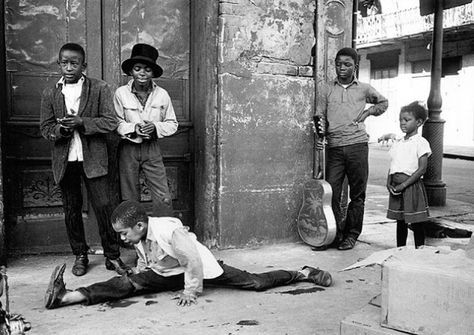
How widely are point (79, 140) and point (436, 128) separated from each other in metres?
5.18

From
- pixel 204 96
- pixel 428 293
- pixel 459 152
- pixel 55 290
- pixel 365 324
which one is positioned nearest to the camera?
pixel 428 293

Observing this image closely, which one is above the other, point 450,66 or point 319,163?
point 450,66

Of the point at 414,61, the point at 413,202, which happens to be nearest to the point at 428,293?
the point at 413,202

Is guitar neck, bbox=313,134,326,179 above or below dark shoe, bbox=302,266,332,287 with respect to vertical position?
above

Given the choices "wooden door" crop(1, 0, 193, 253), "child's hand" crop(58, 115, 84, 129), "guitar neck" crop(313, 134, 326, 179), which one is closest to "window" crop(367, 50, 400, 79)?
"guitar neck" crop(313, 134, 326, 179)

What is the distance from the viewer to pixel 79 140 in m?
4.26

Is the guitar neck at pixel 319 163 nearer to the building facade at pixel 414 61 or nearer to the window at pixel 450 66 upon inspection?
the building facade at pixel 414 61

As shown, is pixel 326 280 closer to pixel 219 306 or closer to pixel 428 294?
pixel 219 306

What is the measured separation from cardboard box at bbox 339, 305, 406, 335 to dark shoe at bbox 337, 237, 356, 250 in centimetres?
→ 287

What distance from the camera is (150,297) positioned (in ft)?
12.5

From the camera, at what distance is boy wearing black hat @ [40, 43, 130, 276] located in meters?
4.20

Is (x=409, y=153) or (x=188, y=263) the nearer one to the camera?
(x=188, y=263)

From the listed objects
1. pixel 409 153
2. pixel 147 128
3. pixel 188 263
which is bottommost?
pixel 188 263

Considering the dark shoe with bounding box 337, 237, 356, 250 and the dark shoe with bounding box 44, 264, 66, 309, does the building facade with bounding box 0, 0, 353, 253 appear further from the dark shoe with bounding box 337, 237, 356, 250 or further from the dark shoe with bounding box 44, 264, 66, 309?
the dark shoe with bounding box 44, 264, 66, 309
